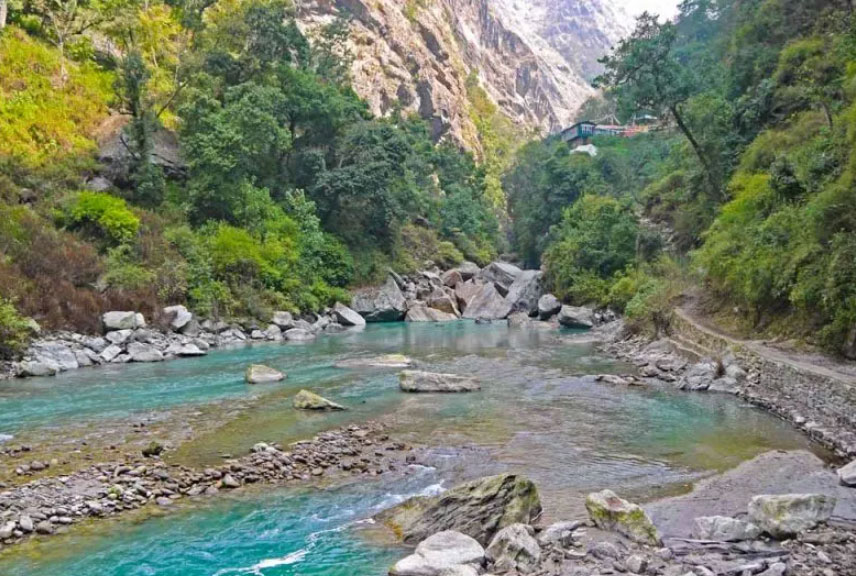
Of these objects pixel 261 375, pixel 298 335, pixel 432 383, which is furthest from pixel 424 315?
pixel 432 383

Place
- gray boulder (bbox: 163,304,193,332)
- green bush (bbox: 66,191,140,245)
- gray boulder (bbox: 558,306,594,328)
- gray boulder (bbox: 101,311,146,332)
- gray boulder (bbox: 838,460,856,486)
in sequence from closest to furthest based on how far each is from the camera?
gray boulder (bbox: 838,460,856,486) → gray boulder (bbox: 101,311,146,332) → gray boulder (bbox: 163,304,193,332) → green bush (bbox: 66,191,140,245) → gray boulder (bbox: 558,306,594,328)

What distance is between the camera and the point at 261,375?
59.5 feet

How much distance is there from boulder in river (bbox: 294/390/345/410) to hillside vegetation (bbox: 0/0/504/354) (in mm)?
10941

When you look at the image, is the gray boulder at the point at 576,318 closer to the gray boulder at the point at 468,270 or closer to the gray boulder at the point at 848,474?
the gray boulder at the point at 468,270

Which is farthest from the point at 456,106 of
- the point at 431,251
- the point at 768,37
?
the point at 768,37

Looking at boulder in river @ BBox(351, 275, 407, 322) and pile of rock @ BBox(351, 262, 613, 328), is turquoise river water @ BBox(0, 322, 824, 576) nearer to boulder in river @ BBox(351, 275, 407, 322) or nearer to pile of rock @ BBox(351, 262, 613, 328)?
boulder in river @ BBox(351, 275, 407, 322)

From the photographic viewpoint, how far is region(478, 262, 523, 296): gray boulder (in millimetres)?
46441

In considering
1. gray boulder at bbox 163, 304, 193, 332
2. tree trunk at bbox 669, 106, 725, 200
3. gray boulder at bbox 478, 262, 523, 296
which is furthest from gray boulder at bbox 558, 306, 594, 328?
gray boulder at bbox 163, 304, 193, 332

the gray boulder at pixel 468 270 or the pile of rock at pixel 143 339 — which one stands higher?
the gray boulder at pixel 468 270

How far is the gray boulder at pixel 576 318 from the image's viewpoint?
1359 inches

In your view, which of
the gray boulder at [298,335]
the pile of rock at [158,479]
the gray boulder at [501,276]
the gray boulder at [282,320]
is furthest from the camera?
the gray boulder at [501,276]

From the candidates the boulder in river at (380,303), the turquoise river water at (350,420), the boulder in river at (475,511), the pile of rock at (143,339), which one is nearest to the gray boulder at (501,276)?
the boulder in river at (380,303)

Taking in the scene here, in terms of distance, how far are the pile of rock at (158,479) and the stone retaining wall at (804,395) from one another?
26.4 ft

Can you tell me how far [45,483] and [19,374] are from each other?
37.6 ft
